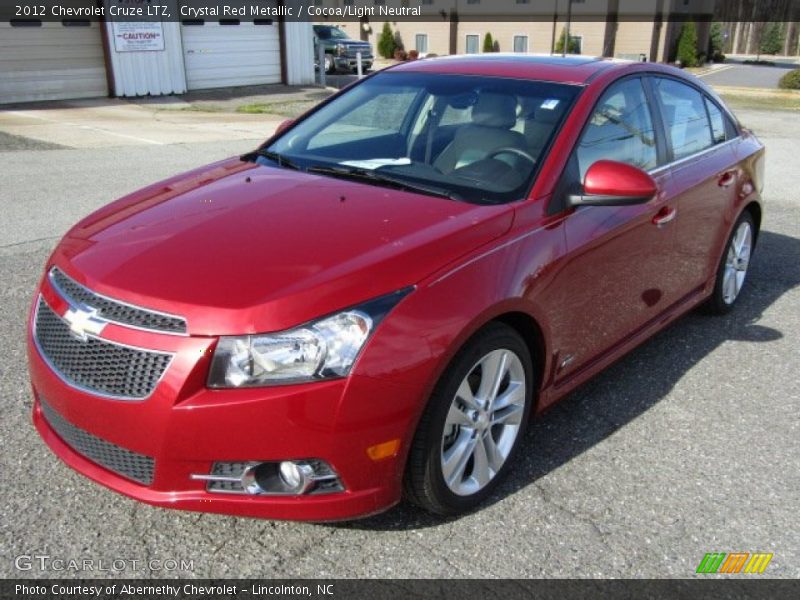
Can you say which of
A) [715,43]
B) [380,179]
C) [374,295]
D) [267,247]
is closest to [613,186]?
[380,179]

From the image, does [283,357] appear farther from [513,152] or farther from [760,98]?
[760,98]

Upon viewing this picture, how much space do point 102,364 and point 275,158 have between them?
170 centimetres

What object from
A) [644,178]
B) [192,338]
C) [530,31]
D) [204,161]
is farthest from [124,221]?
[530,31]

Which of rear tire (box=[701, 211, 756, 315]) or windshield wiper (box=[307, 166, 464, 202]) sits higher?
windshield wiper (box=[307, 166, 464, 202])

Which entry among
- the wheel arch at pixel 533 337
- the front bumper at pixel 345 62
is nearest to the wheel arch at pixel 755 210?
the wheel arch at pixel 533 337

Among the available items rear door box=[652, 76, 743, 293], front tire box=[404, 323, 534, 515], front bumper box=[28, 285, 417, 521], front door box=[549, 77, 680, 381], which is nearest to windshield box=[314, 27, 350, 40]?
rear door box=[652, 76, 743, 293]

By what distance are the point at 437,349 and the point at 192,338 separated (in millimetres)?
798

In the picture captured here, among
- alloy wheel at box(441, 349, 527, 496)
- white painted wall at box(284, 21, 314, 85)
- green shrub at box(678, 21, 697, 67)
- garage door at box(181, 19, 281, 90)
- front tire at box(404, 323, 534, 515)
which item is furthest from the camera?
green shrub at box(678, 21, 697, 67)

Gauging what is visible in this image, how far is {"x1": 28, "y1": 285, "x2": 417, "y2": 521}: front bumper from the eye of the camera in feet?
7.66

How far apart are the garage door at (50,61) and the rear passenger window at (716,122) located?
15380 millimetres

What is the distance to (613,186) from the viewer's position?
10.3ft

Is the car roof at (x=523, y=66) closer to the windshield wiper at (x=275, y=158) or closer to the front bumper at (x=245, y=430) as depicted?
the windshield wiper at (x=275, y=158)

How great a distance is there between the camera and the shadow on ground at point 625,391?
3.15 meters

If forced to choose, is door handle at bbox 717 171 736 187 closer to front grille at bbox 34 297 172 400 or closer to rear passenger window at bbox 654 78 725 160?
rear passenger window at bbox 654 78 725 160
